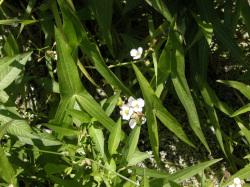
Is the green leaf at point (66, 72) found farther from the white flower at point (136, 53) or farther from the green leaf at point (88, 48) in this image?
the white flower at point (136, 53)

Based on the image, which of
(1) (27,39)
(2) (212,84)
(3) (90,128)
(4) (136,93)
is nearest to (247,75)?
(2) (212,84)

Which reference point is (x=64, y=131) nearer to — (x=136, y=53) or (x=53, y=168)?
(x=53, y=168)

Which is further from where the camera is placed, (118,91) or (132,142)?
(118,91)

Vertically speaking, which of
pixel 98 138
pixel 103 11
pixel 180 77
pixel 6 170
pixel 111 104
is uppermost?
pixel 103 11

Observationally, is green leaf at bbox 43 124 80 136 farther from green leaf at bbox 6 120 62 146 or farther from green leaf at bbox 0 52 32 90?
green leaf at bbox 0 52 32 90

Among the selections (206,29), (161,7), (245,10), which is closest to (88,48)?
(161,7)

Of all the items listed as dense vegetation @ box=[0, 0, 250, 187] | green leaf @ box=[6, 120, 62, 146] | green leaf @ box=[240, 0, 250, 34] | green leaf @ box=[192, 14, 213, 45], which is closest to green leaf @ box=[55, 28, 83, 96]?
dense vegetation @ box=[0, 0, 250, 187]

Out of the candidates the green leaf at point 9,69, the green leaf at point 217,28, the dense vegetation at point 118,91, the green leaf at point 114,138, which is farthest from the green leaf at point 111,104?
the green leaf at point 217,28

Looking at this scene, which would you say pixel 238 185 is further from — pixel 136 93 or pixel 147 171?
pixel 136 93
